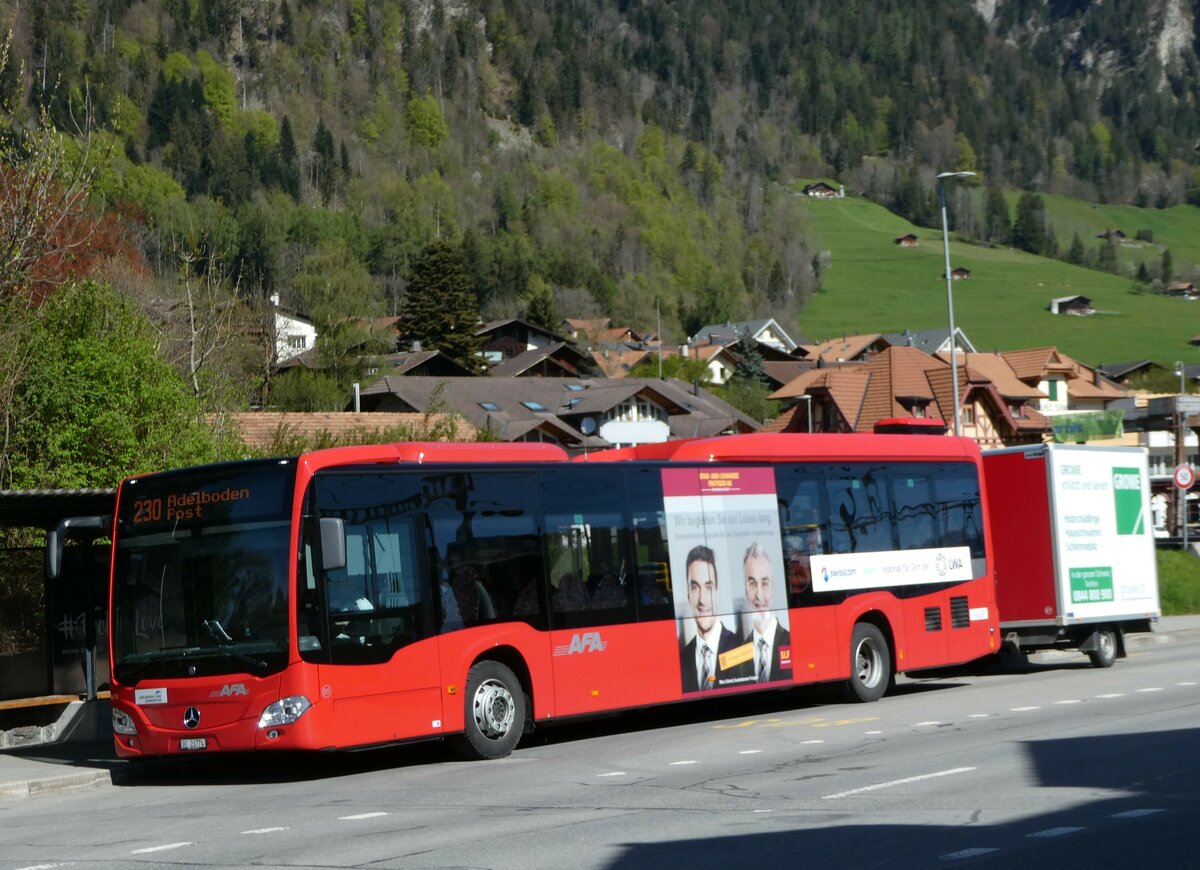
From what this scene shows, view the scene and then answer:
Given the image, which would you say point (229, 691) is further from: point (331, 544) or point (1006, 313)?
point (1006, 313)

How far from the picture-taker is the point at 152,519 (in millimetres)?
15039

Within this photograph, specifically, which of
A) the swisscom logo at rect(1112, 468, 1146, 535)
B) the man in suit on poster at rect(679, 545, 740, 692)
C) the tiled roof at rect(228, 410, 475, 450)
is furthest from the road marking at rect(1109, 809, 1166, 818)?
the tiled roof at rect(228, 410, 475, 450)

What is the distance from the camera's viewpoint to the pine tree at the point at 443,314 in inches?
4658

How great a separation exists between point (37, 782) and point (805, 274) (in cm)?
18648

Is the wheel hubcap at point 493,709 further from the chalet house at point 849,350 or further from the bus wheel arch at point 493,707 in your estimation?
the chalet house at point 849,350

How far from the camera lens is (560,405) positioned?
94938 mm

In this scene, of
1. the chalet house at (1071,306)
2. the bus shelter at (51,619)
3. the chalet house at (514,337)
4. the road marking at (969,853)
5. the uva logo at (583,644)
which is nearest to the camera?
the road marking at (969,853)

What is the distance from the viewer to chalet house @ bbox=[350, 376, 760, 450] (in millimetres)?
85375

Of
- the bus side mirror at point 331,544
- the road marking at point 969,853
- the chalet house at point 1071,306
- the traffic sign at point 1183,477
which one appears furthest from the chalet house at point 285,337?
the chalet house at point 1071,306

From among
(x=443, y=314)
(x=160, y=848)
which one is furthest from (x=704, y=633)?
(x=443, y=314)

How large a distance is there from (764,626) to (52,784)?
315 inches

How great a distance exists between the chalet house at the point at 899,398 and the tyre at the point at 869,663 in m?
52.4

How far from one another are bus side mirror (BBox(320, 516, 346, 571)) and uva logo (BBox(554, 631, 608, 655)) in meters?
3.08

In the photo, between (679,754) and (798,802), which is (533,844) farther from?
(679,754)
